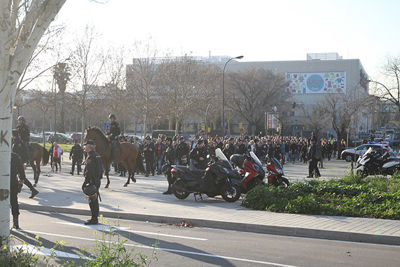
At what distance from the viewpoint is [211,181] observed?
1418cm

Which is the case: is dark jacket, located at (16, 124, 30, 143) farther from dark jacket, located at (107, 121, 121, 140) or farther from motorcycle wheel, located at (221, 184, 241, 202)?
motorcycle wheel, located at (221, 184, 241, 202)

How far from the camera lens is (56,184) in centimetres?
1952

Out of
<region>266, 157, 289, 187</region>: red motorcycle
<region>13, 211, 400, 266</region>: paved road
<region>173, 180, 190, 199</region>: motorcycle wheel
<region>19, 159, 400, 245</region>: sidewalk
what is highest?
<region>266, 157, 289, 187</region>: red motorcycle

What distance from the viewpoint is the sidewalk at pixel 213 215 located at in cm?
985

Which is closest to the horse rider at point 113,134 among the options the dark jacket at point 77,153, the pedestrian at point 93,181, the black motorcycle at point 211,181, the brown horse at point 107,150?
the brown horse at point 107,150

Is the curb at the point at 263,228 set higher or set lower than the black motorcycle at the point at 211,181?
lower

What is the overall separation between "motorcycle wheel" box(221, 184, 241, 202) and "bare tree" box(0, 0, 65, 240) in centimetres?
840

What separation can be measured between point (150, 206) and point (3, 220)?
7127 millimetres

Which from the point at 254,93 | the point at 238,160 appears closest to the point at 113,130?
the point at 238,160

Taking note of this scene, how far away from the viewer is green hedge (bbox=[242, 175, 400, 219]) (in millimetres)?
11672

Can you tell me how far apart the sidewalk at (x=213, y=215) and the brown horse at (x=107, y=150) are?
1483mm

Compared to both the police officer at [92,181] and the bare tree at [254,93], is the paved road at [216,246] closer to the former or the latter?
the police officer at [92,181]

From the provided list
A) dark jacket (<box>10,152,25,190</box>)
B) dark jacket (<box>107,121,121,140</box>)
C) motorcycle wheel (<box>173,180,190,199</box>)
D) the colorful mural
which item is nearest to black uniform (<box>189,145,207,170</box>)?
dark jacket (<box>107,121,121,140</box>)

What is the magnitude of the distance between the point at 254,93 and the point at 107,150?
55479 millimetres
